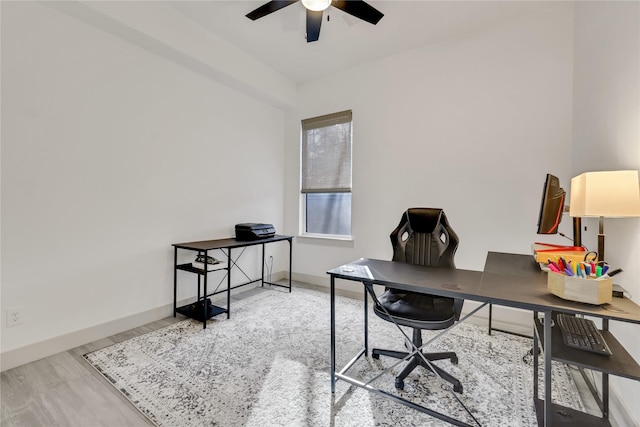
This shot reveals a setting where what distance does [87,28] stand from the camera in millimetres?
2324

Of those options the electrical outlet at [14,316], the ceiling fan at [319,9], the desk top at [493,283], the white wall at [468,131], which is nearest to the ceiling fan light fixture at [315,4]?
the ceiling fan at [319,9]

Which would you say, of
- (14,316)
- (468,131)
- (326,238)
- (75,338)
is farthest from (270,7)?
(75,338)

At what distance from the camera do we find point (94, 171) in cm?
239

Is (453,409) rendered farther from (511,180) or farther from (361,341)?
(511,180)

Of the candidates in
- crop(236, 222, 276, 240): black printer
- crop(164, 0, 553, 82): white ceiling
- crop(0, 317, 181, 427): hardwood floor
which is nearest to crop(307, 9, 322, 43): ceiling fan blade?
crop(164, 0, 553, 82): white ceiling

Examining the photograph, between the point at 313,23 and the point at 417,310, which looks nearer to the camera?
the point at 417,310

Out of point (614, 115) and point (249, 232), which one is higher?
point (614, 115)

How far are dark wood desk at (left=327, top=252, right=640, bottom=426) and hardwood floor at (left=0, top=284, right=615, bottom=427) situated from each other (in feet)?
2.48

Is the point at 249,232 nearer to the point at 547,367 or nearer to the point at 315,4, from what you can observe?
the point at 315,4

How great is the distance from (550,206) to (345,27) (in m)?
2.51

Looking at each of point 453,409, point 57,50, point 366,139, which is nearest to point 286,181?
point 366,139

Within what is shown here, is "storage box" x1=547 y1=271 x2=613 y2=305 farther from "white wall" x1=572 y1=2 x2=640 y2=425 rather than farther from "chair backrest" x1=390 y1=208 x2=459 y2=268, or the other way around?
"chair backrest" x1=390 y1=208 x2=459 y2=268

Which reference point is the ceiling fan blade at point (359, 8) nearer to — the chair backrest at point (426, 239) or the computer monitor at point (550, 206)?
the chair backrest at point (426, 239)

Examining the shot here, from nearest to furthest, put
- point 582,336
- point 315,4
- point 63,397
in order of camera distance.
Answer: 1. point 582,336
2. point 63,397
3. point 315,4
